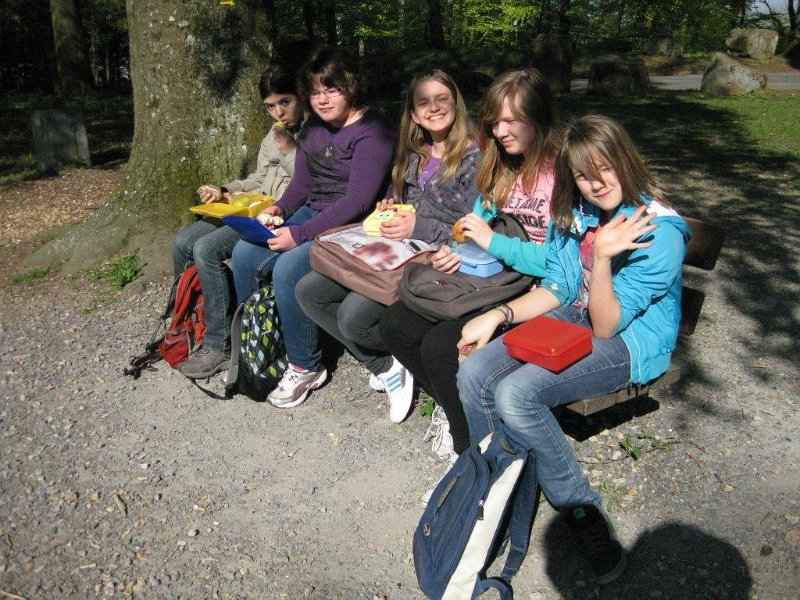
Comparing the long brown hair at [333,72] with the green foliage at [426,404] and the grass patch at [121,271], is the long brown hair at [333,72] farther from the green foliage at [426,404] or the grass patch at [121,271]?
the grass patch at [121,271]

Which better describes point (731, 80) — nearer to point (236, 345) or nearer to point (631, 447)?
point (631, 447)

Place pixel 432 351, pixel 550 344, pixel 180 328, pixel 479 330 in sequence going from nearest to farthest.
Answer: pixel 550 344 → pixel 479 330 → pixel 432 351 → pixel 180 328

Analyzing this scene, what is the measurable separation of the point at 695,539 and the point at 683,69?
2262 centimetres

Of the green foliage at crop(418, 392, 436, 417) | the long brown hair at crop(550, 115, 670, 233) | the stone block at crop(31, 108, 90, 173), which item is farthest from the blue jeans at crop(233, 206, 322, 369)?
the stone block at crop(31, 108, 90, 173)

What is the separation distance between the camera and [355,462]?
140 inches

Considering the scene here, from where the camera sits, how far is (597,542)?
272 cm

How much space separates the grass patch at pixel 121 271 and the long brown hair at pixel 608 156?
3843mm

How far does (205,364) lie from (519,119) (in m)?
2.28

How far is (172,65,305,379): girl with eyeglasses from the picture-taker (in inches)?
173

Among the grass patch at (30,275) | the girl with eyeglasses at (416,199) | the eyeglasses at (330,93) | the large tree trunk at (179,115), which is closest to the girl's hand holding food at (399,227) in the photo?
the girl with eyeglasses at (416,199)

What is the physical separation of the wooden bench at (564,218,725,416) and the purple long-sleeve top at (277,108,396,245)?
1.63 meters

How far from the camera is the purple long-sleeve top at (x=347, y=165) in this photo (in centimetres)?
406

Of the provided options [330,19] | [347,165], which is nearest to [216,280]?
[347,165]

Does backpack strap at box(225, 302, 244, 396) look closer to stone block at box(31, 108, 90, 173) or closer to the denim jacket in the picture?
the denim jacket
